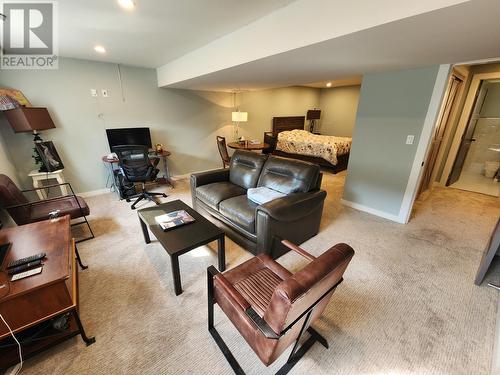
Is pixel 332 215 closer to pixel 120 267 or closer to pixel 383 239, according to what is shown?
pixel 383 239

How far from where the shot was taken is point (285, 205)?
79.0 inches

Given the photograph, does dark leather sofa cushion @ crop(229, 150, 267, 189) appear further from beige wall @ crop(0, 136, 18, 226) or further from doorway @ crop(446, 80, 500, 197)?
doorway @ crop(446, 80, 500, 197)

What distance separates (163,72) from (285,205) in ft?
11.5

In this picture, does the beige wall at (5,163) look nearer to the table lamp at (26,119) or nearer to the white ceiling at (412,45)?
the table lamp at (26,119)

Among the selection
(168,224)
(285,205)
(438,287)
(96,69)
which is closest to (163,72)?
(96,69)

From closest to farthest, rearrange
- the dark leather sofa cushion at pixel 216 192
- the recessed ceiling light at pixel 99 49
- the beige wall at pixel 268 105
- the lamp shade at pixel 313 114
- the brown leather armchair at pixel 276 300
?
the brown leather armchair at pixel 276 300 → the dark leather sofa cushion at pixel 216 192 → the recessed ceiling light at pixel 99 49 → the beige wall at pixel 268 105 → the lamp shade at pixel 313 114

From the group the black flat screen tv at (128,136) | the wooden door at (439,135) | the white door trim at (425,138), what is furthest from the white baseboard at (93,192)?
the wooden door at (439,135)

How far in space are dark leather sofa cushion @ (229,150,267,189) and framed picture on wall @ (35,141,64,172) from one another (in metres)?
2.71

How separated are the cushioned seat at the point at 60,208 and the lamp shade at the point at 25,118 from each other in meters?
1.10

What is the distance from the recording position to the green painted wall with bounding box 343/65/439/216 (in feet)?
8.56

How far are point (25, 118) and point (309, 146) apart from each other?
543cm

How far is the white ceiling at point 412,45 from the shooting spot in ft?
3.74

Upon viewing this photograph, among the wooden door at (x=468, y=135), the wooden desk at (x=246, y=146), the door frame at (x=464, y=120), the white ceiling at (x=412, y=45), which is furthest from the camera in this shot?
the wooden desk at (x=246, y=146)

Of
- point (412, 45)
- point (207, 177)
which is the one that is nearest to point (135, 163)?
point (207, 177)
